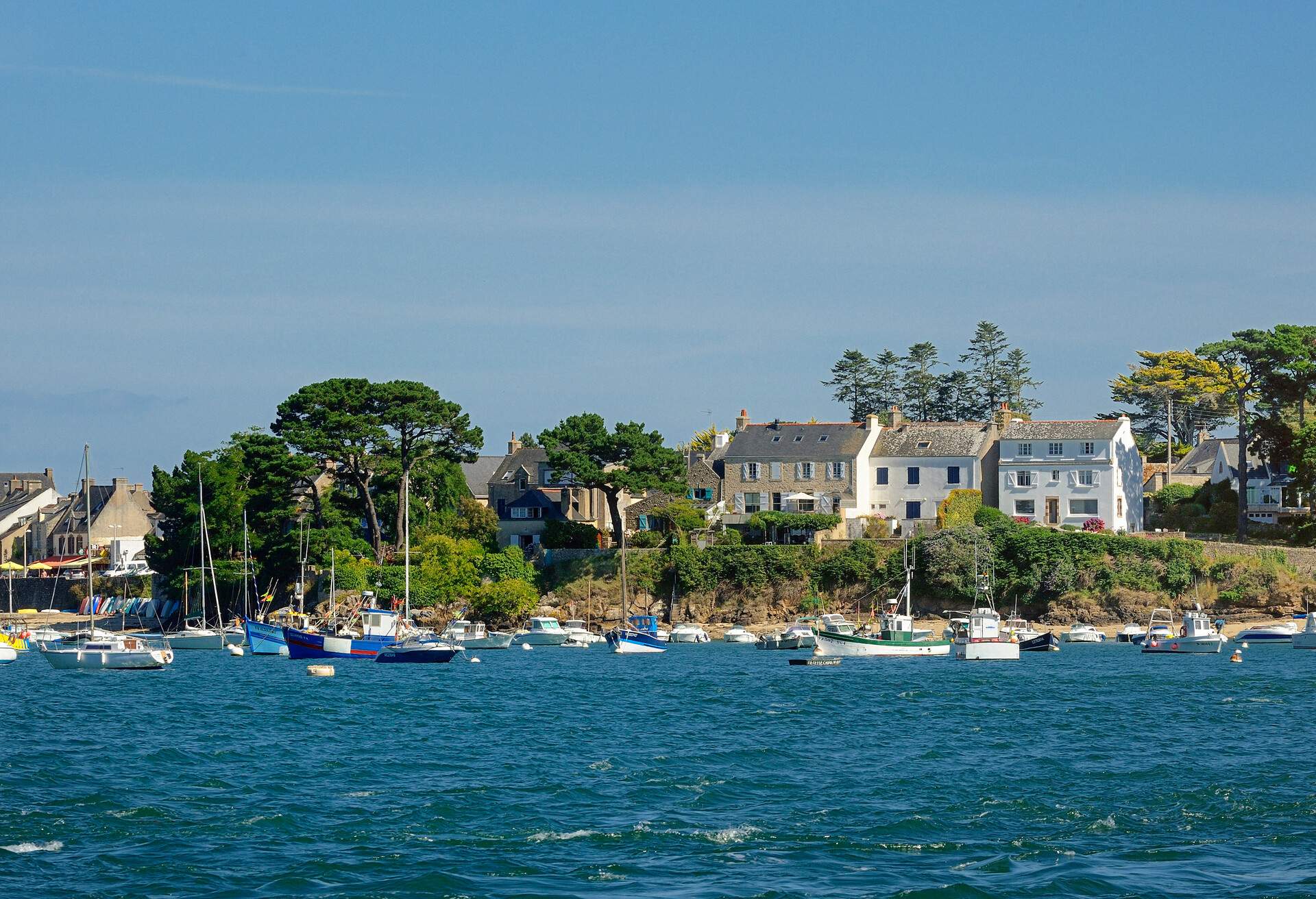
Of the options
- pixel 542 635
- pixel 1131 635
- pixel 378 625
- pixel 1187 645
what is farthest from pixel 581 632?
pixel 1187 645

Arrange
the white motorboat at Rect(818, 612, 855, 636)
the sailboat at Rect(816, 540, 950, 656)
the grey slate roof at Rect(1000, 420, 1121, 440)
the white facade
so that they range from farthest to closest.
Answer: the white facade → the grey slate roof at Rect(1000, 420, 1121, 440) → the white motorboat at Rect(818, 612, 855, 636) → the sailboat at Rect(816, 540, 950, 656)

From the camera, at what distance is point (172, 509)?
122m

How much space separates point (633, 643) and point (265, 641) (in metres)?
21.9

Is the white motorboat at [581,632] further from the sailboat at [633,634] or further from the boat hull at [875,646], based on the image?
the boat hull at [875,646]

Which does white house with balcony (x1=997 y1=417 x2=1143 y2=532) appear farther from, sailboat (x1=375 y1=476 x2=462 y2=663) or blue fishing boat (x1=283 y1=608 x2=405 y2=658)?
blue fishing boat (x1=283 y1=608 x2=405 y2=658)

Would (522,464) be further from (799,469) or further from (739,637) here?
(739,637)

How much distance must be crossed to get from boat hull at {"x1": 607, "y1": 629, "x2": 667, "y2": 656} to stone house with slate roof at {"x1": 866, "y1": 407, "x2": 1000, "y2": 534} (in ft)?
76.3

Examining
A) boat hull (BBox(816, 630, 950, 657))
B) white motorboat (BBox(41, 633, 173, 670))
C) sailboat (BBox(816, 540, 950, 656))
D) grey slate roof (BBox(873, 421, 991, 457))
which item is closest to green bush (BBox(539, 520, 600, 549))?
grey slate roof (BBox(873, 421, 991, 457))

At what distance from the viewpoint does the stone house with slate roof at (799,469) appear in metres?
114

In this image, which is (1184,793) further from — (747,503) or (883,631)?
(747,503)

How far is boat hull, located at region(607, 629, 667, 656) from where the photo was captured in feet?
310

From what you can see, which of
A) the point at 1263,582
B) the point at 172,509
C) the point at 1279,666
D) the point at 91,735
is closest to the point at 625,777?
the point at 91,735

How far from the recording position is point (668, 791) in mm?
36969

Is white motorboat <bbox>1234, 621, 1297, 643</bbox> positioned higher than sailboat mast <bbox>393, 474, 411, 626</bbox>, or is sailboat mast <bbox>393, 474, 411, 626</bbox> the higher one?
sailboat mast <bbox>393, 474, 411, 626</bbox>
